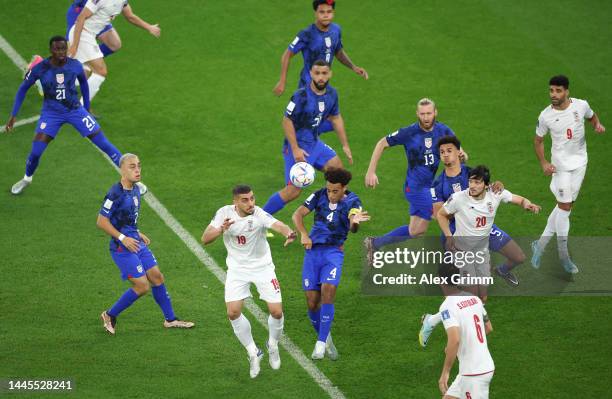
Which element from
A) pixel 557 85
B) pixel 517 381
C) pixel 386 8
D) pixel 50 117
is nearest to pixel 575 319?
pixel 517 381

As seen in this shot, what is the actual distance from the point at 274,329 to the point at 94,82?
715cm

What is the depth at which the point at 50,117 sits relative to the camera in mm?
14945

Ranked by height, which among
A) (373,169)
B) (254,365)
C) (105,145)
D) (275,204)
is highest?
(105,145)

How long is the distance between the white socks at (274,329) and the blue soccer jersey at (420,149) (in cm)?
303

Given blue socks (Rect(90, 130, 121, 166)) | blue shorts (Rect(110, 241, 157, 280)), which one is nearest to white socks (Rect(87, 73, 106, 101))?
blue socks (Rect(90, 130, 121, 166))

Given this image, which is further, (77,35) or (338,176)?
(77,35)

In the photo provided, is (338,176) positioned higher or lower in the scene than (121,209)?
higher

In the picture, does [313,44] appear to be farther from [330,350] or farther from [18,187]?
[330,350]

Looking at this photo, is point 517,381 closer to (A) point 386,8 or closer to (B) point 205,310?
(B) point 205,310

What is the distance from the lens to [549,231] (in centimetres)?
1361

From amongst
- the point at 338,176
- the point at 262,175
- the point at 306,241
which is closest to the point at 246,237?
the point at 306,241

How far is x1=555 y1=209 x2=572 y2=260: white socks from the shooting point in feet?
43.8

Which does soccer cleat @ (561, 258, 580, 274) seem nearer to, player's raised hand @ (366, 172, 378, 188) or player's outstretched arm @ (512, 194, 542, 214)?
player's outstretched arm @ (512, 194, 542, 214)

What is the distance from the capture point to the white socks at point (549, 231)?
44.3ft
